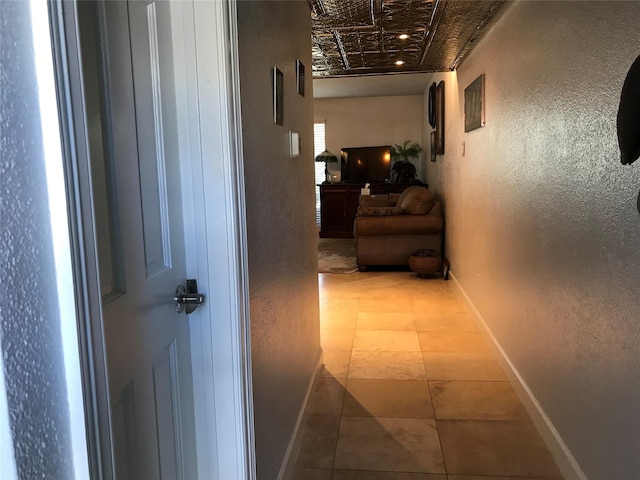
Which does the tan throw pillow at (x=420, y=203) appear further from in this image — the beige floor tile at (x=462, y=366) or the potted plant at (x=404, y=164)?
the beige floor tile at (x=462, y=366)

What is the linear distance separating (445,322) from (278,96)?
2544mm

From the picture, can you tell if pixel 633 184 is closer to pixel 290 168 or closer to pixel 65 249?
pixel 290 168

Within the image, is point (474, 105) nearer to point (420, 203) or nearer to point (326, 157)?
point (420, 203)

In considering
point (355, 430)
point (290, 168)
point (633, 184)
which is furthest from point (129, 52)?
point (355, 430)

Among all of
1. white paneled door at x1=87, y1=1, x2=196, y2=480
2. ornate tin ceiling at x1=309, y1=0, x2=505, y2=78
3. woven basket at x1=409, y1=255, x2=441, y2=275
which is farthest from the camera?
woven basket at x1=409, y1=255, x2=441, y2=275

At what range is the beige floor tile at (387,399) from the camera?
243cm

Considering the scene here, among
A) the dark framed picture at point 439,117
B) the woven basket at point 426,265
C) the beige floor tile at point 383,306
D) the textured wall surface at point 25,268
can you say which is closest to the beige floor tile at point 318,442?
the textured wall surface at point 25,268

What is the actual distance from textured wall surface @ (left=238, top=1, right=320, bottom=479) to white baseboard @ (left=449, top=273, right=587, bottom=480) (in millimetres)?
1052

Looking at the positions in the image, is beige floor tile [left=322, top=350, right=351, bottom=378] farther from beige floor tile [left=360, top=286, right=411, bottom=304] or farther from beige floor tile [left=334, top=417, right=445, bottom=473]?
beige floor tile [left=360, top=286, right=411, bottom=304]

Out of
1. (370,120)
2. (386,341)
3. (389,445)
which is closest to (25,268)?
(389,445)

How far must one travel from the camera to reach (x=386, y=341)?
11.1 ft

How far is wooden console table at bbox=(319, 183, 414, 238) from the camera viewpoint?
771 centimetres

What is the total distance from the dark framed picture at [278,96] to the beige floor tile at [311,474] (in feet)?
4.36

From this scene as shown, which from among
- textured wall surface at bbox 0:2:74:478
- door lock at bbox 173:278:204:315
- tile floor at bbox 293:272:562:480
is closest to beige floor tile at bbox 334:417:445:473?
tile floor at bbox 293:272:562:480
